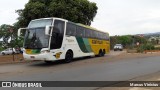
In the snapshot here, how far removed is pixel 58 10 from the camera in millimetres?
28844

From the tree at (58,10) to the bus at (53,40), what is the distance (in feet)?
15.4

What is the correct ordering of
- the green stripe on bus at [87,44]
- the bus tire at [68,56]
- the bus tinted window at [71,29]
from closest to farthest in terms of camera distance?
1. the bus tire at [68,56]
2. the bus tinted window at [71,29]
3. the green stripe on bus at [87,44]

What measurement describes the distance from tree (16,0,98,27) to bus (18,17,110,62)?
4.69 meters

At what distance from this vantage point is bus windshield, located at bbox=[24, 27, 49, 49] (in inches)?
742

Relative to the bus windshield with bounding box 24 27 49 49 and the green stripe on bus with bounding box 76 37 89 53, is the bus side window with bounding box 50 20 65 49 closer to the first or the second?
the bus windshield with bounding box 24 27 49 49

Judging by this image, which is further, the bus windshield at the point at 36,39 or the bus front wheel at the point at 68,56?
the bus front wheel at the point at 68,56

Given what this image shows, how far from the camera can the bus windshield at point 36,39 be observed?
742 inches

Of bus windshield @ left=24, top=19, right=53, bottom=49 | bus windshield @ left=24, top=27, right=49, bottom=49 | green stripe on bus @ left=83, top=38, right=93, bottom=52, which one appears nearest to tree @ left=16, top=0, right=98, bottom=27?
green stripe on bus @ left=83, top=38, right=93, bottom=52

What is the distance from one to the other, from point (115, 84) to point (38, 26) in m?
9.78

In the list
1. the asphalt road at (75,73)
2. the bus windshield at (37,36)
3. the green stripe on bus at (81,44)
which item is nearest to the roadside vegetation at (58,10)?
the green stripe on bus at (81,44)

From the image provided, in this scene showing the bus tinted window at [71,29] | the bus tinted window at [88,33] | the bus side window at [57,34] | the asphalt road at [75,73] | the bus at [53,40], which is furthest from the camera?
the bus tinted window at [88,33]

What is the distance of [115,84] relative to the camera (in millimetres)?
11195

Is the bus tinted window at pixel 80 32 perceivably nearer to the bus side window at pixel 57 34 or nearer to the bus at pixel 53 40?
the bus at pixel 53 40

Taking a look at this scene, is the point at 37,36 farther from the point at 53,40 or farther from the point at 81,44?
the point at 81,44
